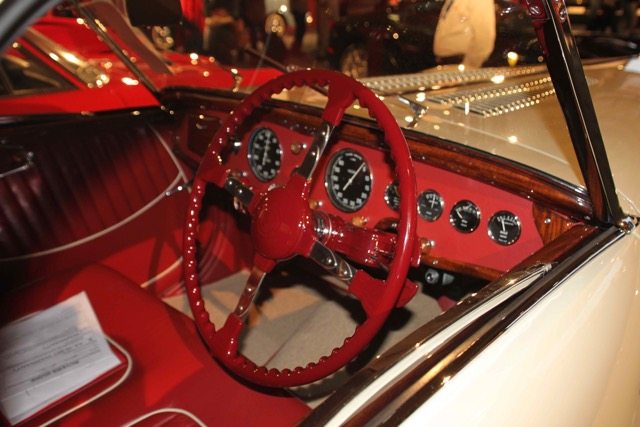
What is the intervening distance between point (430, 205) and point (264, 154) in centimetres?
66

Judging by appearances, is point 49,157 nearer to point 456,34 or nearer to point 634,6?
point 456,34

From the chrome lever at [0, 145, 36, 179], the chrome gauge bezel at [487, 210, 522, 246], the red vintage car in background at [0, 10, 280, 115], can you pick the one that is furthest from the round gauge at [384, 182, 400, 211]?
the chrome lever at [0, 145, 36, 179]

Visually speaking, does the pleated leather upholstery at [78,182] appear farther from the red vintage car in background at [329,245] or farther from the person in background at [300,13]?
the person in background at [300,13]

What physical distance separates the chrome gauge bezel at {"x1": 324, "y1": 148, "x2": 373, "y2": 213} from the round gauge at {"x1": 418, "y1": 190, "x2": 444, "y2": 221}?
6.7 inches

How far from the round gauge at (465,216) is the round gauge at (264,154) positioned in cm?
66

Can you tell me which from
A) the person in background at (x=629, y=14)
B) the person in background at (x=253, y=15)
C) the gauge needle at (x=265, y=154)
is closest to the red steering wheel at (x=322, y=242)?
the gauge needle at (x=265, y=154)

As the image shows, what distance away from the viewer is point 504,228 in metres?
1.49

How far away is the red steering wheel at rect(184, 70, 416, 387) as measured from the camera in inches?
48.5

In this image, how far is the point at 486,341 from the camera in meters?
0.99

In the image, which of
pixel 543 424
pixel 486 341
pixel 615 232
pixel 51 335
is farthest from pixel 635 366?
pixel 51 335

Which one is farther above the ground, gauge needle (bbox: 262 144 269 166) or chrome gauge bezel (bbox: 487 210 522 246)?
gauge needle (bbox: 262 144 269 166)

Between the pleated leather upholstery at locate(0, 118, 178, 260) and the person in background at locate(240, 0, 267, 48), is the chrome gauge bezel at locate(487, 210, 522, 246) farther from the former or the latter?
the person in background at locate(240, 0, 267, 48)

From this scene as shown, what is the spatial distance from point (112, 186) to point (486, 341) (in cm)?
170

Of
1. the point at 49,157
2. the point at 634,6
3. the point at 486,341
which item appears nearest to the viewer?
the point at 486,341
